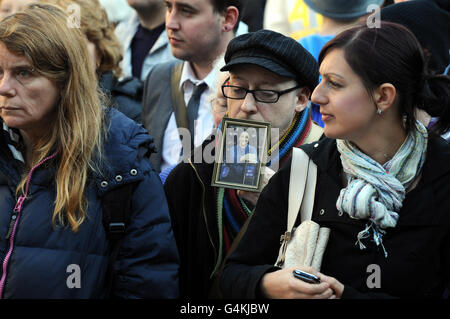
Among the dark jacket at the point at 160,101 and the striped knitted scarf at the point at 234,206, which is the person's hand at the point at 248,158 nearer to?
the striped knitted scarf at the point at 234,206

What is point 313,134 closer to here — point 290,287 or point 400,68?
point 400,68

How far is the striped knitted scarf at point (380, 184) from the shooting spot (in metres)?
2.65

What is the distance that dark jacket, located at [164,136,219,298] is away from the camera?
138 inches

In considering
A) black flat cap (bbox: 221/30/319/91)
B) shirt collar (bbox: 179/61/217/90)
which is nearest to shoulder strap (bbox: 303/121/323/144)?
black flat cap (bbox: 221/30/319/91)

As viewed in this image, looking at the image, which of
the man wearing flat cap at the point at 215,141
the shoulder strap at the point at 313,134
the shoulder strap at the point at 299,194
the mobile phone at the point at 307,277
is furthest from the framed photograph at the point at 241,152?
the mobile phone at the point at 307,277

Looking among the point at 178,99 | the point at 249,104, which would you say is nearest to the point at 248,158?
the point at 249,104

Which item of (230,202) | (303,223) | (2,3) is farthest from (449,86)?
(2,3)

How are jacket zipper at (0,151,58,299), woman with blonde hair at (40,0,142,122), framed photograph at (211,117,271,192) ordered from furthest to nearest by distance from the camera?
woman with blonde hair at (40,0,142,122) → framed photograph at (211,117,271,192) → jacket zipper at (0,151,58,299)

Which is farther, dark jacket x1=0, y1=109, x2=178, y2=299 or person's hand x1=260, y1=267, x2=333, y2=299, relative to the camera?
dark jacket x1=0, y1=109, x2=178, y2=299

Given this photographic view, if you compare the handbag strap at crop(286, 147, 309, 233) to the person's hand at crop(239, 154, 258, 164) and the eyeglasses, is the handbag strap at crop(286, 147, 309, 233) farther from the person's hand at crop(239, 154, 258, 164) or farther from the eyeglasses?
the eyeglasses

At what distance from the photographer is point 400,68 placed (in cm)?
273

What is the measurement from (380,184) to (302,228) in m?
0.37

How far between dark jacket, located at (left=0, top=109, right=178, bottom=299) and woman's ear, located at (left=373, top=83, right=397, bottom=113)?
3.83ft

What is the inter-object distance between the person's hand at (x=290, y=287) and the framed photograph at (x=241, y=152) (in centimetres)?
56
